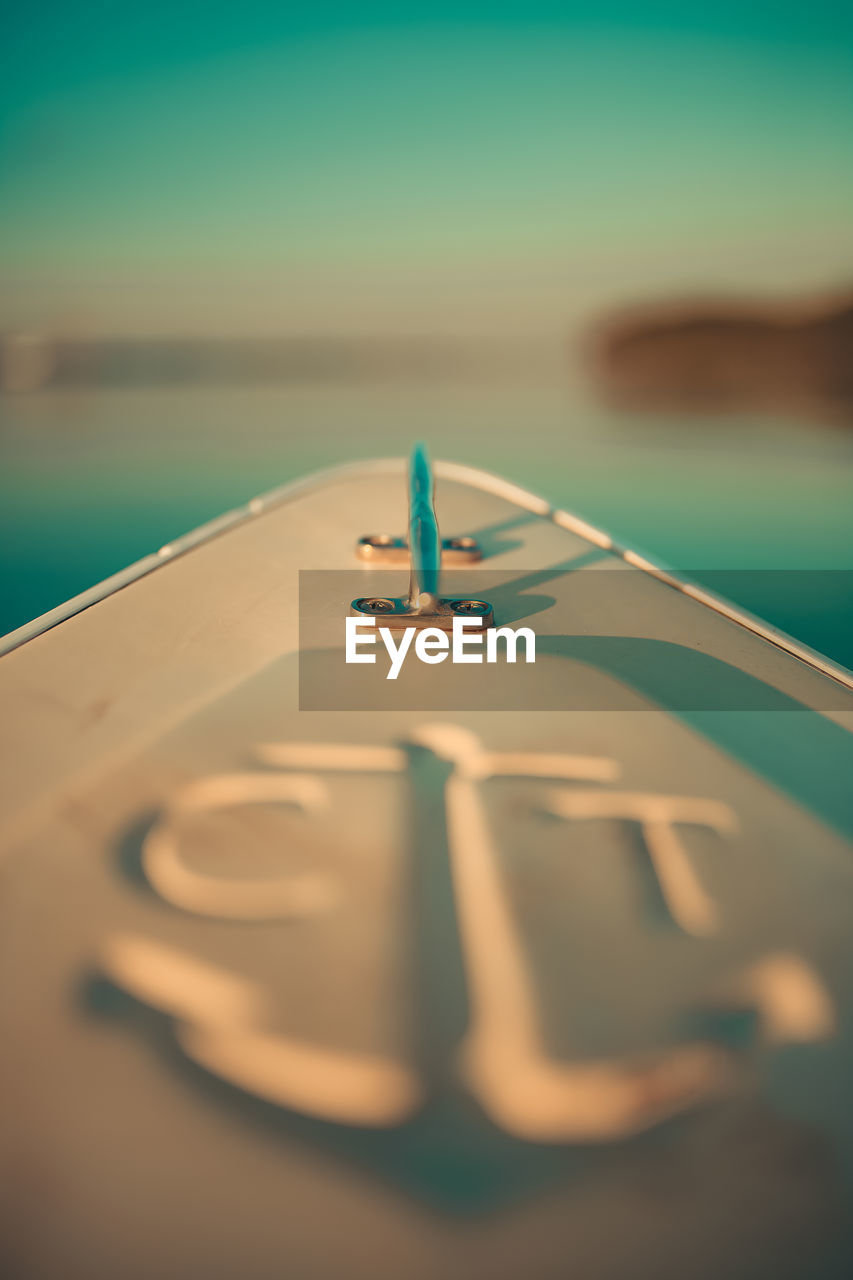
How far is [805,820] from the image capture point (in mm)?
606

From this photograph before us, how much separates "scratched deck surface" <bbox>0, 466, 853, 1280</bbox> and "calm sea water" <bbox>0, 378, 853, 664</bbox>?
9.33 feet

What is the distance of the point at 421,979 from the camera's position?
0.46 m

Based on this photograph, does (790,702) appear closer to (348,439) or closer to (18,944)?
(18,944)

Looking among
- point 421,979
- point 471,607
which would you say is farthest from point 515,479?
point 421,979

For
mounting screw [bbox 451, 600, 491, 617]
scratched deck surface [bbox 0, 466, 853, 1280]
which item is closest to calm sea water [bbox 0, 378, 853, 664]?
mounting screw [bbox 451, 600, 491, 617]

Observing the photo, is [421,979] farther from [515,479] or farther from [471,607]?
[515,479]

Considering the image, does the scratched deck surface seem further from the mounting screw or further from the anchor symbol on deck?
the mounting screw

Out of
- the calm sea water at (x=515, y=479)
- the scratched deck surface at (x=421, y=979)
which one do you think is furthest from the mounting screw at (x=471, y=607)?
Result: the calm sea water at (x=515, y=479)

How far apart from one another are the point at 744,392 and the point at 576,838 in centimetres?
2551

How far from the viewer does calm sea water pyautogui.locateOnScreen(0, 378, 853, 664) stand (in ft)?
13.6

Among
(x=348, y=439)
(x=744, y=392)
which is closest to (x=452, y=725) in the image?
(x=348, y=439)

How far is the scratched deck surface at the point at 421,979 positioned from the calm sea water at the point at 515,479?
2.84 metres

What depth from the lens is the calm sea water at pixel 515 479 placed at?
4156 millimetres

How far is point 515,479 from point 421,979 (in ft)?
21.3
